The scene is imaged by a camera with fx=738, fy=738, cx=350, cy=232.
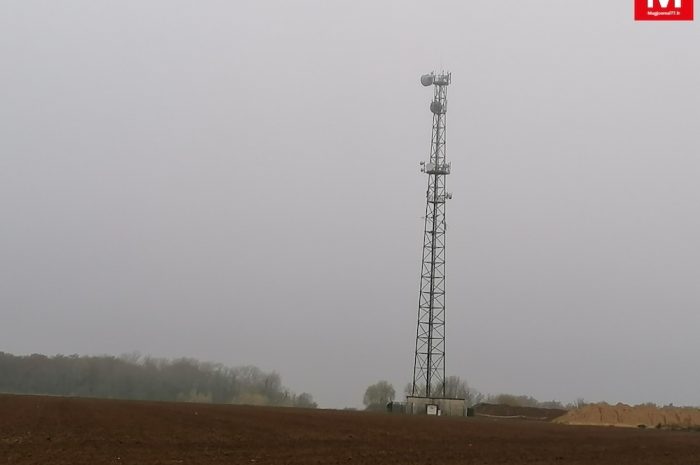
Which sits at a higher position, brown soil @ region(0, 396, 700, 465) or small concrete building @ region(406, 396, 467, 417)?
small concrete building @ region(406, 396, 467, 417)

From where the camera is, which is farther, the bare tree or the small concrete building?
the bare tree

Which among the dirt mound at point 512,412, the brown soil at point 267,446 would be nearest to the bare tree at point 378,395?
the dirt mound at point 512,412

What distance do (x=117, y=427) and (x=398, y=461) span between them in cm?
1465

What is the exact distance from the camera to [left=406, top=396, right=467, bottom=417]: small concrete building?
6022 centimetres

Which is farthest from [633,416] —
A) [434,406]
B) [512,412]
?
[434,406]

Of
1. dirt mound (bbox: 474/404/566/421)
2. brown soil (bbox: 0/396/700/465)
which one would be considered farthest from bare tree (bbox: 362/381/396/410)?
brown soil (bbox: 0/396/700/465)

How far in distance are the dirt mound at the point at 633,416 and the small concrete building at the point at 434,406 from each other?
15.2 m

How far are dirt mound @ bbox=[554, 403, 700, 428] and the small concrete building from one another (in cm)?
1522

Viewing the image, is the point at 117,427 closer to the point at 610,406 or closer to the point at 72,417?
the point at 72,417

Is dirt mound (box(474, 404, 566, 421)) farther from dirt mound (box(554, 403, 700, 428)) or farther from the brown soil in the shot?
the brown soil

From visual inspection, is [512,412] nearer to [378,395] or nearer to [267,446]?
[378,395]

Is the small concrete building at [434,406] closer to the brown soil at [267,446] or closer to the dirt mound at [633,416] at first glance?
the dirt mound at [633,416]

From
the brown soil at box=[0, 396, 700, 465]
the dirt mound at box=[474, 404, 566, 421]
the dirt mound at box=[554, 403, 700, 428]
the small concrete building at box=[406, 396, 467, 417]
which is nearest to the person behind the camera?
the brown soil at box=[0, 396, 700, 465]

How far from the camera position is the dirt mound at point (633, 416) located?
70562mm
